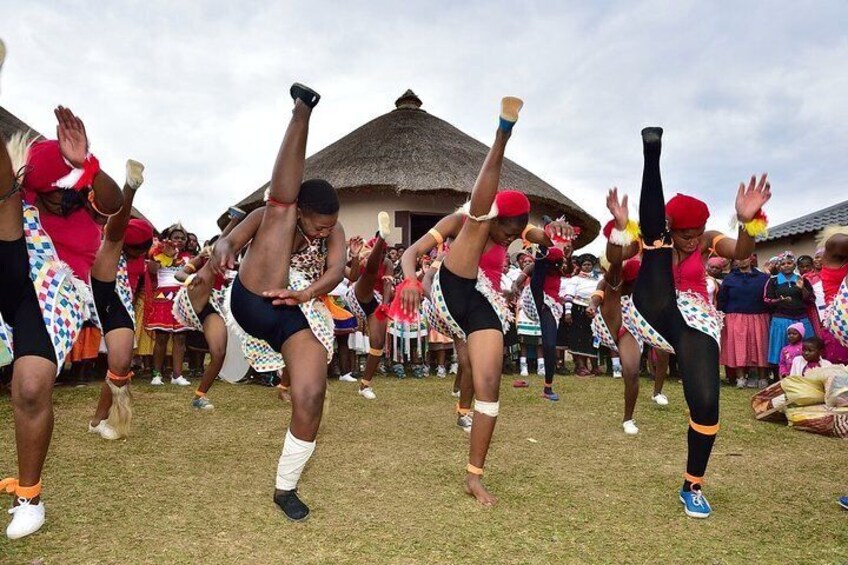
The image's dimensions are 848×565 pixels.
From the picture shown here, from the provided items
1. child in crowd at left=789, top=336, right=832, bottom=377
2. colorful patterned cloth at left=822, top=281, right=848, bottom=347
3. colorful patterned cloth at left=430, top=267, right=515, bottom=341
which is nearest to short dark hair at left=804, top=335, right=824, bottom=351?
child in crowd at left=789, top=336, right=832, bottom=377

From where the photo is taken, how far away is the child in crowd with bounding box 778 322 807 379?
8508mm

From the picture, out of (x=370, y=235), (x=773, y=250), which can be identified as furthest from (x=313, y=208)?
(x=773, y=250)

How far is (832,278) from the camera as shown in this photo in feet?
12.4

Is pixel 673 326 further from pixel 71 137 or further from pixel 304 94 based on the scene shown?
pixel 71 137

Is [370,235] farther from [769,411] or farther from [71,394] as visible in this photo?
[769,411]

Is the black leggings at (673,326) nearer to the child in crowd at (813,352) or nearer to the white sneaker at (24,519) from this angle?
the white sneaker at (24,519)

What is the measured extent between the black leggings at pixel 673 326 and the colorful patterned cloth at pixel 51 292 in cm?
321

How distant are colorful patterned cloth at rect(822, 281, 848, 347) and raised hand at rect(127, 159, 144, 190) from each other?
14.5 ft

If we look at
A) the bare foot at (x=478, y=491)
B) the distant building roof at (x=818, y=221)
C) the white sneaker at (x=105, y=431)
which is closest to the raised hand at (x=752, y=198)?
the bare foot at (x=478, y=491)

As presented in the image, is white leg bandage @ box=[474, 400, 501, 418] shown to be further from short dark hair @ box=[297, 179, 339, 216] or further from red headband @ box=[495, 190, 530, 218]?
short dark hair @ box=[297, 179, 339, 216]

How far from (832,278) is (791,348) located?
559 cm

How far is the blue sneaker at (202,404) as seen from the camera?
617cm

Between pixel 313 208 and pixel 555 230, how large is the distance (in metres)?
1.63

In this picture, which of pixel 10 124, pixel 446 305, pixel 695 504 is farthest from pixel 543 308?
pixel 10 124
